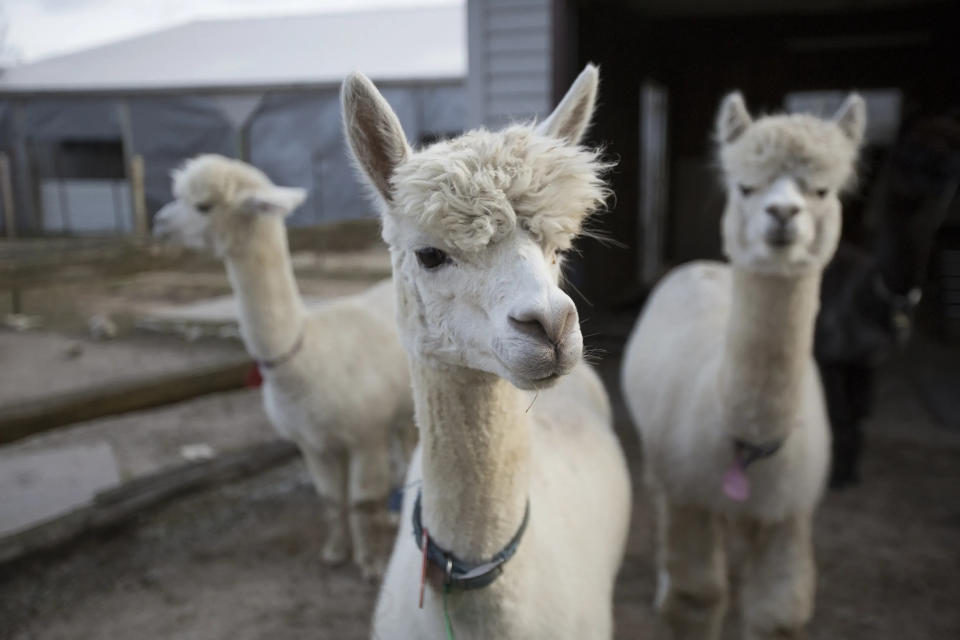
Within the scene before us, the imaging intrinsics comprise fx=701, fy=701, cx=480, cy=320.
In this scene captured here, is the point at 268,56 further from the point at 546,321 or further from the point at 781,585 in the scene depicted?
the point at 546,321

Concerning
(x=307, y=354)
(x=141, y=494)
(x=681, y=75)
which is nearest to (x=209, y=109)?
(x=681, y=75)

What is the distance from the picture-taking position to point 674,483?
8.64 ft

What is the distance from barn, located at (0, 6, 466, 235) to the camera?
10.8 metres

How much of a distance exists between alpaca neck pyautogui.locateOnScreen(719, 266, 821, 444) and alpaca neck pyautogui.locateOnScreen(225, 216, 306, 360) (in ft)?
6.59

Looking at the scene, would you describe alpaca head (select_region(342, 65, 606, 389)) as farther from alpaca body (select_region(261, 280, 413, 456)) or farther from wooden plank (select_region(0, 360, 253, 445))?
wooden plank (select_region(0, 360, 253, 445))

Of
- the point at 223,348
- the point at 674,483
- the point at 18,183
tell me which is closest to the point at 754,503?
the point at 674,483

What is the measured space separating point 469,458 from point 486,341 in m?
0.31

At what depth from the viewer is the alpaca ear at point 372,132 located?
1364 mm

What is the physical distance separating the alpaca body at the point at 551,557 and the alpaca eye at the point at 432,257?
326 mm

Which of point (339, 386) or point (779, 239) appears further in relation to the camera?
point (339, 386)

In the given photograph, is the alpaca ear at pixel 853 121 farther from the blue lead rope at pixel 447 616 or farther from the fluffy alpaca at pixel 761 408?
the blue lead rope at pixel 447 616

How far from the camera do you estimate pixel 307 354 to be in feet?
11.1

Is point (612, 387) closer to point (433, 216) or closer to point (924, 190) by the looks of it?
point (924, 190)

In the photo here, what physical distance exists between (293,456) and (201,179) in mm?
2420
